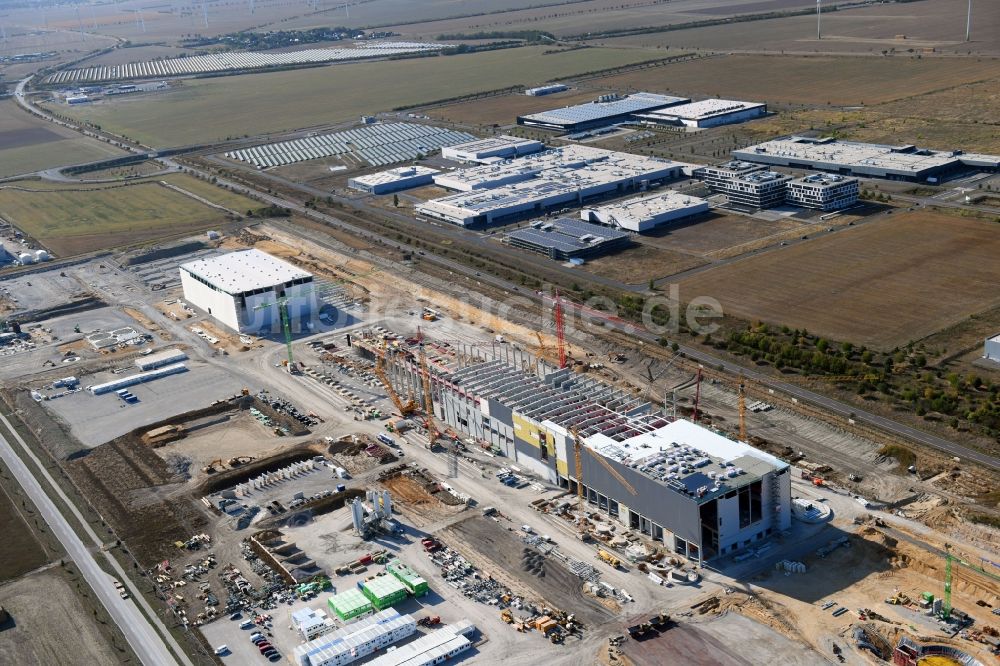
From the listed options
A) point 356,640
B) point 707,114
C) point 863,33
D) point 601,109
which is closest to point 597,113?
point 601,109

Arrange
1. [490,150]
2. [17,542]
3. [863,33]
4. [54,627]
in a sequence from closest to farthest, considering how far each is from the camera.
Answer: [54,627], [17,542], [490,150], [863,33]

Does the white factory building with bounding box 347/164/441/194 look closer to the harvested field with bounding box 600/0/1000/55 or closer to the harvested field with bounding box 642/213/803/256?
the harvested field with bounding box 642/213/803/256

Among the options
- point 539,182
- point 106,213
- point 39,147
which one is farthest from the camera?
point 39,147

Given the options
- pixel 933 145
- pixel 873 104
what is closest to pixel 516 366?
pixel 933 145

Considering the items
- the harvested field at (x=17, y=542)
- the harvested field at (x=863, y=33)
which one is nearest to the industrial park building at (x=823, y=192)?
the harvested field at (x=17, y=542)

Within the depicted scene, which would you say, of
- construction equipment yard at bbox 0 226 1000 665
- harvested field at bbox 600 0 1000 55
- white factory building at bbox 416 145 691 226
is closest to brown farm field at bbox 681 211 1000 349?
construction equipment yard at bbox 0 226 1000 665

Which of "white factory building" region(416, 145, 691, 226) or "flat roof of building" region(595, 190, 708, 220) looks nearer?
"flat roof of building" region(595, 190, 708, 220)

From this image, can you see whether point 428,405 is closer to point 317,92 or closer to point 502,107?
point 502,107
